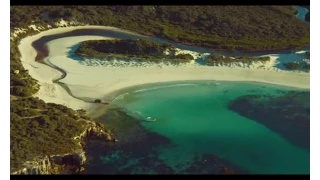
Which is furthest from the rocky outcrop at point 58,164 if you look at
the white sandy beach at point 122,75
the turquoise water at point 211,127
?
the white sandy beach at point 122,75

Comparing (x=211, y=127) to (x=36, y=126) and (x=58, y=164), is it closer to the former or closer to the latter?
(x=58, y=164)

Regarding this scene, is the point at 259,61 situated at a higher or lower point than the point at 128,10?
lower

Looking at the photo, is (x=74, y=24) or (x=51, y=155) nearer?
(x=51, y=155)

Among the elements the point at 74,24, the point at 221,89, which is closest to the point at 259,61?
the point at 221,89

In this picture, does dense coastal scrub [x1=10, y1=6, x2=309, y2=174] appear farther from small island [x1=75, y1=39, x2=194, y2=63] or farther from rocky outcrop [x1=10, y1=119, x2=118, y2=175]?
rocky outcrop [x1=10, y1=119, x2=118, y2=175]

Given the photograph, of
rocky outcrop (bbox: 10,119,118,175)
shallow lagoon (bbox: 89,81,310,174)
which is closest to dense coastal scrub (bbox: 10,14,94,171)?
rocky outcrop (bbox: 10,119,118,175)

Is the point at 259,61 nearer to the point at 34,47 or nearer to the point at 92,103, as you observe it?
the point at 92,103

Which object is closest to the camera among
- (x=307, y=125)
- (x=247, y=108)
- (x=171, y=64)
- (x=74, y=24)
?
(x=307, y=125)
